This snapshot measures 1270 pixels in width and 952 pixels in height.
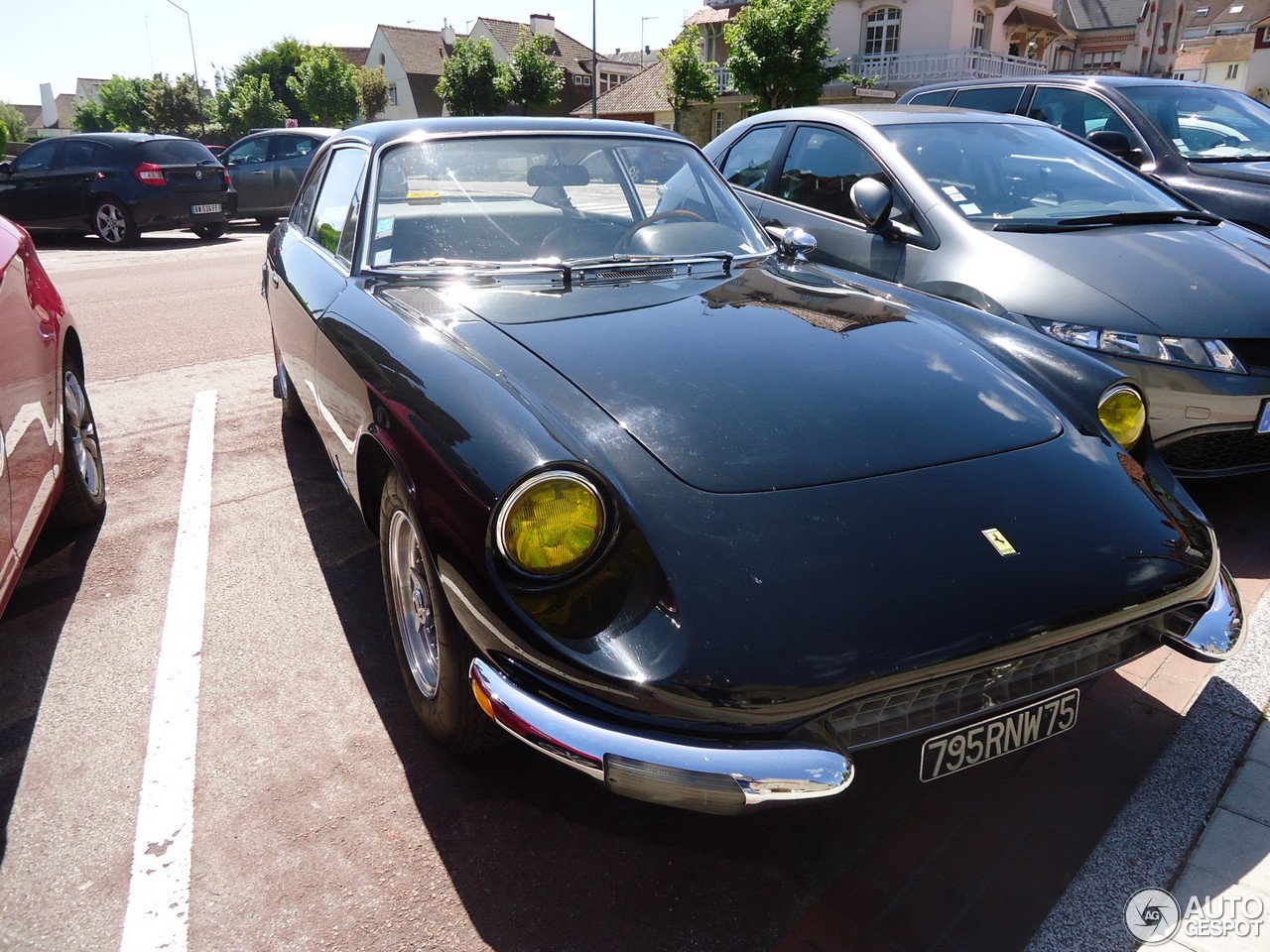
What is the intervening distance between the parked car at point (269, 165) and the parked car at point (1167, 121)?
38.2 feet

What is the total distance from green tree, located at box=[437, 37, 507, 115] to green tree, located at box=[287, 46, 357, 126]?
28.4 feet

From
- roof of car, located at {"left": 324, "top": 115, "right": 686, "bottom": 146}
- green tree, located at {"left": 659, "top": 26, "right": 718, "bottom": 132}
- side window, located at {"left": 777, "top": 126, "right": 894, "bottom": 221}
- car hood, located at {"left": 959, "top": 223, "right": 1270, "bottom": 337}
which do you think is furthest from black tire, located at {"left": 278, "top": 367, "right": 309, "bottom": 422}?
green tree, located at {"left": 659, "top": 26, "right": 718, "bottom": 132}

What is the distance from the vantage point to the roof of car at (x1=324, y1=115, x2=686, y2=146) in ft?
11.0

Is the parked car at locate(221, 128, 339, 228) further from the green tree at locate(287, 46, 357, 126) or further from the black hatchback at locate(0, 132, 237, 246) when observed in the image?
the green tree at locate(287, 46, 357, 126)

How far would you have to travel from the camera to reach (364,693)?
2629 millimetres

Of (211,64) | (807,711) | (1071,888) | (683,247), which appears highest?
(211,64)

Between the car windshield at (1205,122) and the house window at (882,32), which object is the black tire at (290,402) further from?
the house window at (882,32)

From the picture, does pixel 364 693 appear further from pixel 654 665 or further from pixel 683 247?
pixel 683 247

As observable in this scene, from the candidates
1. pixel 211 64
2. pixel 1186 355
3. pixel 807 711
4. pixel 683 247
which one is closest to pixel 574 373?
pixel 807 711

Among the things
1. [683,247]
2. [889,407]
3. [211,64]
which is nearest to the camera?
[889,407]

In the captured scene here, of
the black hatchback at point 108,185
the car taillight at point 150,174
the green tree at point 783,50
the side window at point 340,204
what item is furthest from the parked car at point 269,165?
the green tree at point 783,50

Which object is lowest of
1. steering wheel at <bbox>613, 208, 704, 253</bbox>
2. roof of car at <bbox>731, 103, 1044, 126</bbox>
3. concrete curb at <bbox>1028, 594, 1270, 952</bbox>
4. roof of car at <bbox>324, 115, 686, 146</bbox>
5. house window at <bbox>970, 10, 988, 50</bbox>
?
concrete curb at <bbox>1028, 594, 1270, 952</bbox>

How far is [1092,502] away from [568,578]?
1.19 metres

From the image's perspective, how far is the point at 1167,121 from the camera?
6.11 meters
